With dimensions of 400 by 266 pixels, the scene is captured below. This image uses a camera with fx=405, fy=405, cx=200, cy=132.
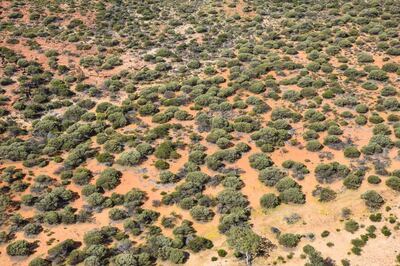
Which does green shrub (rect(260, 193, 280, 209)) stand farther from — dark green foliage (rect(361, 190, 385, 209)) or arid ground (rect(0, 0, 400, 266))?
dark green foliage (rect(361, 190, 385, 209))

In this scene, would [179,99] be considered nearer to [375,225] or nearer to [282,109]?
[282,109]

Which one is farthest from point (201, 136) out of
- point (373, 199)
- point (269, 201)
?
point (373, 199)

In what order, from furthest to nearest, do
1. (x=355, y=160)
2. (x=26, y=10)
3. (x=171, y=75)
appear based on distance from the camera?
(x=26, y=10) → (x=171, y=75) → (x=355, y=160)

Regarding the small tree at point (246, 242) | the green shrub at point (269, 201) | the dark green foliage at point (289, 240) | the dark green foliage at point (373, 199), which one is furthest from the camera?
the green shrub at point (269, 201)

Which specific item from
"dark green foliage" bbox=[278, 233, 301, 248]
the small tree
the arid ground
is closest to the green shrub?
the arid ground

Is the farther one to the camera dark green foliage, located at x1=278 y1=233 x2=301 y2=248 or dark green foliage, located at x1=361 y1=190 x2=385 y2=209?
dark green foliage, located at x1=361 y1=190 x2=385 y2=209

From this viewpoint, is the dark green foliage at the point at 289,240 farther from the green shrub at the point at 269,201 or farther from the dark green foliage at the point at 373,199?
the dark green foliage at the point at 373,199

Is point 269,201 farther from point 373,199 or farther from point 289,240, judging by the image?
point 373,199

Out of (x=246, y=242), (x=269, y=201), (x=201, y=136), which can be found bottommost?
(x=201, y=136)

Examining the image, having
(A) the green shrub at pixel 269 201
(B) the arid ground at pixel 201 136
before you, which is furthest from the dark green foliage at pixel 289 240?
(A) the green shrub at pixel 269 201

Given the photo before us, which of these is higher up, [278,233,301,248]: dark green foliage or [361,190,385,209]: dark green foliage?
[361,190,385,209]: dark green foliage

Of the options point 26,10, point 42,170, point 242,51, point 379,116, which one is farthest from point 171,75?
point 26,10
